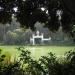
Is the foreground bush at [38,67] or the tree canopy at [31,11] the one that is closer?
the foreground bush at [38,67]

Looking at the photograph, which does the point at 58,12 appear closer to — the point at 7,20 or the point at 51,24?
the point at 51,24

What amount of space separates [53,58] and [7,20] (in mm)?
1973

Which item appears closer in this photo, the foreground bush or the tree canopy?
the foreground bush

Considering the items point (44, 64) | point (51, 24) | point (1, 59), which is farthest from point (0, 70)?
point (51, 24)

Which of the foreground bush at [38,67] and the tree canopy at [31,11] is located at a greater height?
the tree canopy at [31,11]

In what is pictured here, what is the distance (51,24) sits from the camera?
8.50 meters

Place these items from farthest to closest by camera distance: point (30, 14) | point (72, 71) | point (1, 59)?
point (30, 14) < point (1, 59) < point (72, 71)

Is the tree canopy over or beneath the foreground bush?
over

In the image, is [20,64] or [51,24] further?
[51,24]

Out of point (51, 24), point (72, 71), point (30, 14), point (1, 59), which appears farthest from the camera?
point (51, 24)

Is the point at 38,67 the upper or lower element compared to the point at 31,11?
lower

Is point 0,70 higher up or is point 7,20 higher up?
point 7,20

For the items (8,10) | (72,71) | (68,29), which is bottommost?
(72,71)

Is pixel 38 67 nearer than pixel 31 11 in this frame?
Yes
